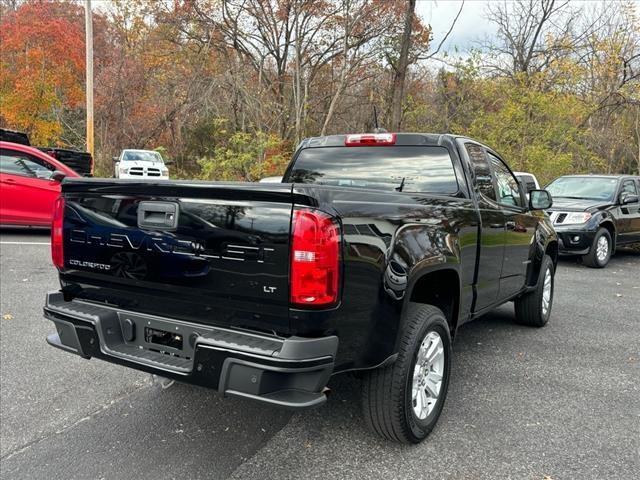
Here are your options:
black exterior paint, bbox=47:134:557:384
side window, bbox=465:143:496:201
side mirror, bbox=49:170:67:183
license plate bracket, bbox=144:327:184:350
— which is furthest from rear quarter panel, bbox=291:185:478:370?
side mirror, bbox=49:170:67:183

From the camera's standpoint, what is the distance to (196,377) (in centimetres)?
248

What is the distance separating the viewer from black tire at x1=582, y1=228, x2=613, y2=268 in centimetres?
941

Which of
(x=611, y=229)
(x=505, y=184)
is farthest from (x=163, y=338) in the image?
(x=611, y=229)

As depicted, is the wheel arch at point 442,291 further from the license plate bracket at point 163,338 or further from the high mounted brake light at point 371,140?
the license plate bracket at point 163,338

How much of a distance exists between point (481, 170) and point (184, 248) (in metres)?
2.58

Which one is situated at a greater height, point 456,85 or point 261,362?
point 456,85

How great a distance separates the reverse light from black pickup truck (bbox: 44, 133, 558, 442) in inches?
270

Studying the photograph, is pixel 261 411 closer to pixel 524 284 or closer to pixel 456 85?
pixel 524 284

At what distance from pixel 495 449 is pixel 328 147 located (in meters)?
2.47

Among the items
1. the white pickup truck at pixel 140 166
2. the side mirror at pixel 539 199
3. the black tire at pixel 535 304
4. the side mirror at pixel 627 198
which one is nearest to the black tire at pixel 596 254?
the side mirror at pixel 627 198

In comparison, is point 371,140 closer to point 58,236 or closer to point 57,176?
point 58,236

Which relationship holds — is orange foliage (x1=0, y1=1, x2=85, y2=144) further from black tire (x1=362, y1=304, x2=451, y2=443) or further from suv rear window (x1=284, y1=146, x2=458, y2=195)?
black tire (x1=362, y1=304, x2=451, y2=443)

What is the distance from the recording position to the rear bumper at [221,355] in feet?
7.59

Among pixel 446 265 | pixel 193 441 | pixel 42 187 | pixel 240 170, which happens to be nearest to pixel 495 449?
pixel 446 265
